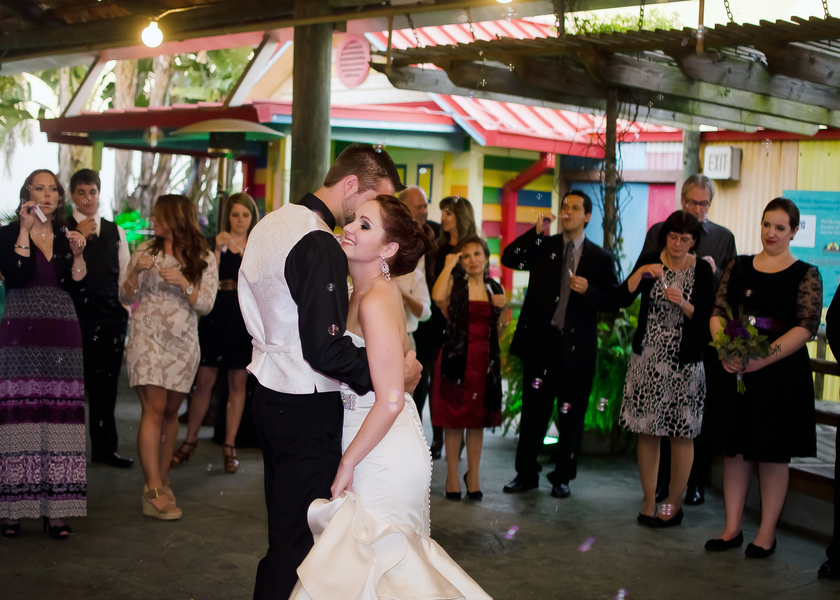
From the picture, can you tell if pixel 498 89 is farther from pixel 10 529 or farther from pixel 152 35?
pixel 10 529

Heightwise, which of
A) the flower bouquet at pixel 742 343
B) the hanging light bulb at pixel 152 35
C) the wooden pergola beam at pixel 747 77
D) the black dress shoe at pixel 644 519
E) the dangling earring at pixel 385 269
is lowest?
the black dress shoe at pixel 644 519

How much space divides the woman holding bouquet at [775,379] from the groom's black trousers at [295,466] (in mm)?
2747

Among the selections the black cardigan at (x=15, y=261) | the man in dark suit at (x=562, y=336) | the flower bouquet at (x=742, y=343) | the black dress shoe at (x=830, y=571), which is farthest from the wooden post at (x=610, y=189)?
the black cardigan at (x=15, y=261)

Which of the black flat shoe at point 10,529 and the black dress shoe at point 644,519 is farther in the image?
the black dress shoe at point 644,519

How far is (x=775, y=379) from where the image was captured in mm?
4844

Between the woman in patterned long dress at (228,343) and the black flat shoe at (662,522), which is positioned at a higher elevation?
the woman in patterned long dress at (228,343)

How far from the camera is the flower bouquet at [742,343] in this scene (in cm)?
466

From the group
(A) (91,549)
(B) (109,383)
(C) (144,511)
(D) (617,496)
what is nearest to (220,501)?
(C) (144,511)

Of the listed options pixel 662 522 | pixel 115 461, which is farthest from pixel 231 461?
pixel 662 522

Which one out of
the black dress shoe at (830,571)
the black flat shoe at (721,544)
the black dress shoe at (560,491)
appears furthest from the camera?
the black dress shoe at (560,491)

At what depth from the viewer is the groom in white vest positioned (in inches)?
112

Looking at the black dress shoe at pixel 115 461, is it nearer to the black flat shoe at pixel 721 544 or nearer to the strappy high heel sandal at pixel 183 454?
the strappy high heel sandal at pixel 183 454

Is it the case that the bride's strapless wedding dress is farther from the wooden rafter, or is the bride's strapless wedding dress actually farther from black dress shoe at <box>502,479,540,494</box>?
the wooden rafter

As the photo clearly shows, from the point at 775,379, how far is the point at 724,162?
20.9 ft
